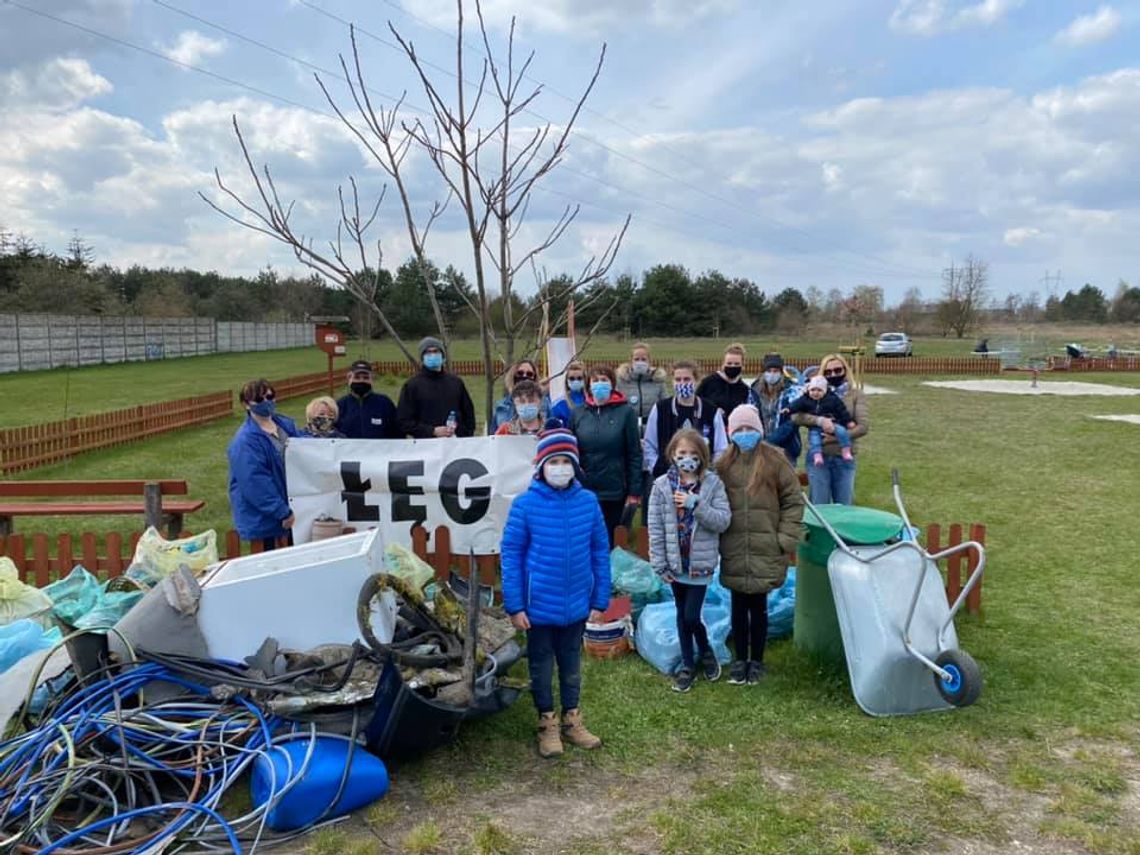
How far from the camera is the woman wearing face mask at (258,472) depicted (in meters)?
5.95

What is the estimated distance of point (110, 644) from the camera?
411 centimetres

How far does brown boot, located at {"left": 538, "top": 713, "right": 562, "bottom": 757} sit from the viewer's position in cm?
418

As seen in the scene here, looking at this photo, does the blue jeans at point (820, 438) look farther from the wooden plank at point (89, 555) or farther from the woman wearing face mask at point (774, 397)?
the wooden plank at point (89, 555)

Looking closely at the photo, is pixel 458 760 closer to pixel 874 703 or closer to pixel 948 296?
pixel 874 703

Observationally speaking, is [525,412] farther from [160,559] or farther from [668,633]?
[160,559]

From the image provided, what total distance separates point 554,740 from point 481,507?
8.87 feet

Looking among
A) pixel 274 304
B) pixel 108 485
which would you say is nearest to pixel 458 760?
pixel 108 485

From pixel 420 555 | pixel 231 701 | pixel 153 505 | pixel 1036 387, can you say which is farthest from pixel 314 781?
pixel 1036 387

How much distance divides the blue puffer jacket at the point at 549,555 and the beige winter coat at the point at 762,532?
100 centimetres

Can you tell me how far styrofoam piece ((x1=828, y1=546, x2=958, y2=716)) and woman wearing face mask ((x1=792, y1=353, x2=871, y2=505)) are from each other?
2.73 m

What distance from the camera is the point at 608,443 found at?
20.7 ft

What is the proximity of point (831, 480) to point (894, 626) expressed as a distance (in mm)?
3265

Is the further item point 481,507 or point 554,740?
point 481,507

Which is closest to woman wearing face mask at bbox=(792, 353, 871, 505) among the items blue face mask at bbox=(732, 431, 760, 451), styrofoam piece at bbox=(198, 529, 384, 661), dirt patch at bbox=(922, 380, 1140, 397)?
blue face mask at bbox=(732, 431, 760, 451)
